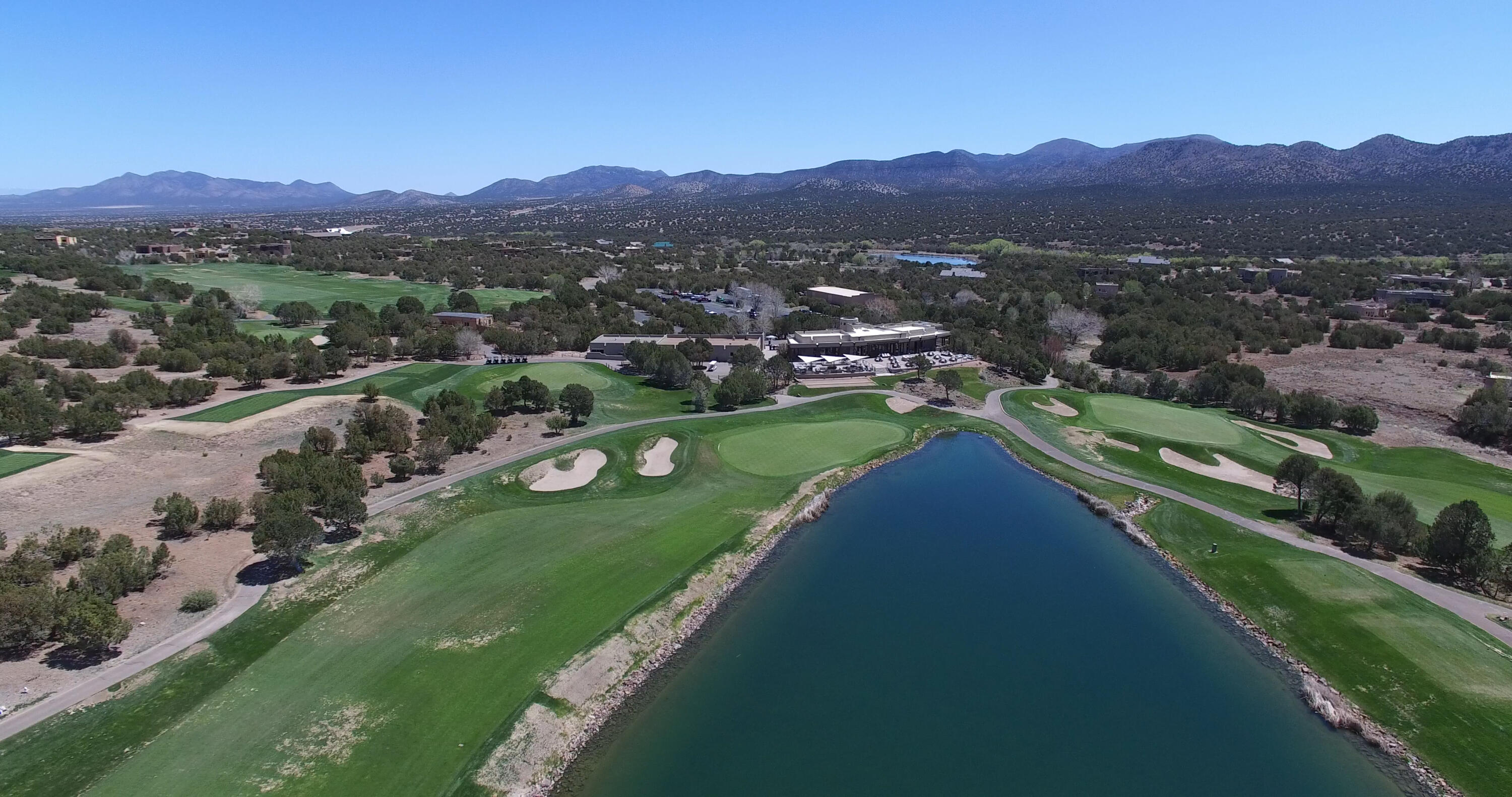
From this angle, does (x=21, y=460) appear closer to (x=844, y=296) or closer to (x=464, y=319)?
(x=464, y=319)

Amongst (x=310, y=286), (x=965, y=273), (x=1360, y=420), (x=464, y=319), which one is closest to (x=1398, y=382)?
(x=1360, y=420)

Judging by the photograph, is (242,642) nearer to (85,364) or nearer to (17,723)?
(17,723)

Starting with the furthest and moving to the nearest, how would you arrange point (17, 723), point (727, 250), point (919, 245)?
point (919, 245), point (727, 250), point (17, 723)

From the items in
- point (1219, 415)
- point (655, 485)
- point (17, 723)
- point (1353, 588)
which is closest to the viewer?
point (17, 723)

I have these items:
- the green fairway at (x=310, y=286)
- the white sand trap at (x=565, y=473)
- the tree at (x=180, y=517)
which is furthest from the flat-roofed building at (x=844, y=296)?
the tree at (x=180, y=517)

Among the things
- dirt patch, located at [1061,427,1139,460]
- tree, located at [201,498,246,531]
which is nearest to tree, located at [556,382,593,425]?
tree, located at [201,498,246,531]

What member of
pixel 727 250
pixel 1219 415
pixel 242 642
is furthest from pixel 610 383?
pixel 727 250
